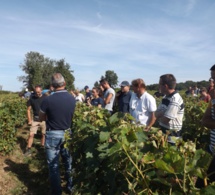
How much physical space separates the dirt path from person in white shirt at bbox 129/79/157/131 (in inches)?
82.6

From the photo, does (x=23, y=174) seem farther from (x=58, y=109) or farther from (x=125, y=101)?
(x=125, y=101)

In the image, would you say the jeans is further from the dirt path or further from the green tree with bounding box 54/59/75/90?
the green tree with bounding box 54/59/75/90

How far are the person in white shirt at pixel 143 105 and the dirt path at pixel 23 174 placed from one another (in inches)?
82.6

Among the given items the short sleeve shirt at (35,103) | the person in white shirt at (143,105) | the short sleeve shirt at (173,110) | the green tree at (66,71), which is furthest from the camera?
the green tree at (66,71)

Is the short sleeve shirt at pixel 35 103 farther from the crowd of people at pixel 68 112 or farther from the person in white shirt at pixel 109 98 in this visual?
the crowd of people at pixel 68 112

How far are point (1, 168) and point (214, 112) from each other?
188 inches

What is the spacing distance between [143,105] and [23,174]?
9.91 feet

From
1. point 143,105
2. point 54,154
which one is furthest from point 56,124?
point 143,105

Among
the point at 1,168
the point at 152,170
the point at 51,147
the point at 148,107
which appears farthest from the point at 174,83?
the point at 1,168

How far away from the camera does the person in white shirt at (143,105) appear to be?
Result: 4340mm

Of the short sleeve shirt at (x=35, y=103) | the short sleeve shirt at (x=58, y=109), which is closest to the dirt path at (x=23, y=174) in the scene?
the short sleeve shirt at (x=35, y=103)

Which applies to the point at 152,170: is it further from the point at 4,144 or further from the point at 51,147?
the point at 4,144

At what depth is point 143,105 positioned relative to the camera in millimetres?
4406

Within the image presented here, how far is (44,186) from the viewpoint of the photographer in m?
4.96
